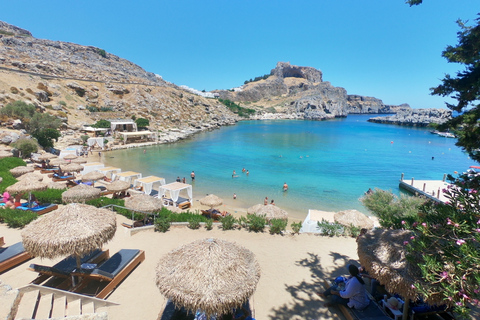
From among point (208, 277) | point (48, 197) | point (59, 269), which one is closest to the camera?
point (208, 277)

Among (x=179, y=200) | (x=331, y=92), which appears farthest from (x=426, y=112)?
(x=179, y=200)

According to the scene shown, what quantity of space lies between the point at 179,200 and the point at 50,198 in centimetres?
722

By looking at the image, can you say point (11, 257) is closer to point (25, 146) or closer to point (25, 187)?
point (25, 187)

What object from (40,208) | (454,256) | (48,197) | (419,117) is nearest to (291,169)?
(48,197)

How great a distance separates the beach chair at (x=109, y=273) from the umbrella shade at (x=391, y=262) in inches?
237

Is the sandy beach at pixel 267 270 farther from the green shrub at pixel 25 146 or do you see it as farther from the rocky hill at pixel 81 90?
the rocky hill at pixel 81 90

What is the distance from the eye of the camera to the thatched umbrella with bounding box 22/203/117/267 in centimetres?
568

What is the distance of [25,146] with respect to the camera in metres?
23.5

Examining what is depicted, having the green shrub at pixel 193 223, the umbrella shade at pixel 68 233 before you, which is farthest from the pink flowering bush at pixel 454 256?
the green shrub at pixel 193 223

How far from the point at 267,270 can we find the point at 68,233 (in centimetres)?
552

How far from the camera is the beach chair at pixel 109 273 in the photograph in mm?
5897

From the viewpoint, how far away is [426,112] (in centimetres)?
10738

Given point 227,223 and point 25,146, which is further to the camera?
point 25,146

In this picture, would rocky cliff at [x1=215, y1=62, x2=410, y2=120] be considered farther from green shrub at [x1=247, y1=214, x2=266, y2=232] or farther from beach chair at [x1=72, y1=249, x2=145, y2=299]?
beach chair at [x1=72, y1=249, x2=145, y2=299]
